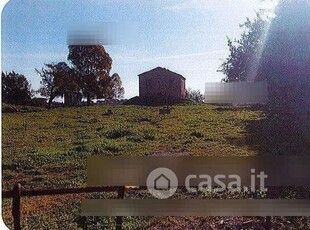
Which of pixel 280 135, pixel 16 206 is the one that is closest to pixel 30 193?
pixel 16 206

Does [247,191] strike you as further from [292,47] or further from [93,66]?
[93,66]

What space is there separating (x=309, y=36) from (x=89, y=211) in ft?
5.81

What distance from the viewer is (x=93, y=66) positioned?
2.47m

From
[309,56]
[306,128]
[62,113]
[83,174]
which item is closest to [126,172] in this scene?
[83,174]

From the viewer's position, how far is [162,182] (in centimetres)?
242

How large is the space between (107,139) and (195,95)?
0.64m

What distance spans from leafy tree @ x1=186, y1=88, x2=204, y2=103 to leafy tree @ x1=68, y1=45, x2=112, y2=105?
19.9 inches

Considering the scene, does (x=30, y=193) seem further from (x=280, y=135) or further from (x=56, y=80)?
(x=280, y=135)

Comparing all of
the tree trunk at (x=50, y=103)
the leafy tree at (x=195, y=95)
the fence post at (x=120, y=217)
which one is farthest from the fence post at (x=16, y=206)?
the leafy tree at (x=195, y=95)

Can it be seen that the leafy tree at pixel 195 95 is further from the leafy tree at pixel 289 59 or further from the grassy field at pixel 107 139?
the leafy tree at pixel 289 59

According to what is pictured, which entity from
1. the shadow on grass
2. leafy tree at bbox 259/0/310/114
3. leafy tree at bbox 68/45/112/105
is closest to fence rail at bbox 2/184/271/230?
the shadow on grass

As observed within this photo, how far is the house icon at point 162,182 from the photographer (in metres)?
2.38

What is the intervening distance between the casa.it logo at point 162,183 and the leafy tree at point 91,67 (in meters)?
0.61

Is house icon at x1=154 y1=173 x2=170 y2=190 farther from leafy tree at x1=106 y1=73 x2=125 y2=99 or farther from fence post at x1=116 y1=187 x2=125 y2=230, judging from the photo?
leafy tree at x1=106 y1=73 x2=125 y2=99
